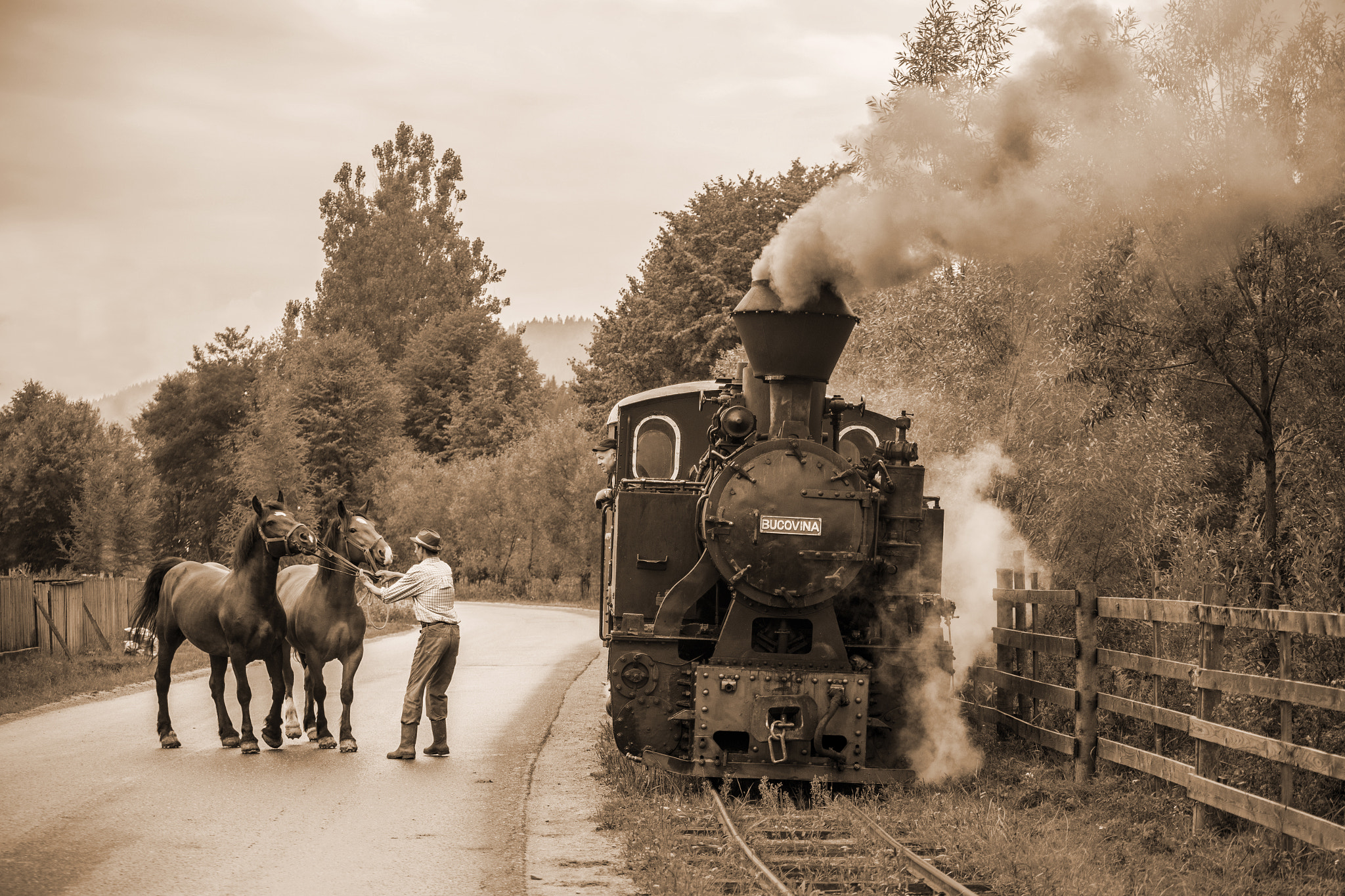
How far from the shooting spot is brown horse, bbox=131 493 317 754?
10211 mm

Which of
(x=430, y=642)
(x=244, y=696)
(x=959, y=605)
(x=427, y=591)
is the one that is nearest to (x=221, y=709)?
(x=244, y=696)

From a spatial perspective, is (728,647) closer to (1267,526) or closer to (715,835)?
(715,835)

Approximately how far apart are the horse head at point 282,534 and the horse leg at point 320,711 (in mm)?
1004

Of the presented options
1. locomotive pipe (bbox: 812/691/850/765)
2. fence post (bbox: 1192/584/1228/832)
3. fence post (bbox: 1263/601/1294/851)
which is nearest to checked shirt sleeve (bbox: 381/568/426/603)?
locomotive pipe (bbox: 812/691/850/765)

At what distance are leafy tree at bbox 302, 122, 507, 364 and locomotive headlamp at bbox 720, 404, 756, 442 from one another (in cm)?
5798

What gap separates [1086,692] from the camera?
27.5 feet

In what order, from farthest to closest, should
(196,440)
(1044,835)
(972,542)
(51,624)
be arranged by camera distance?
1. (196,440)
2. (51,624)
3. (972,542)
4. (1044,835)

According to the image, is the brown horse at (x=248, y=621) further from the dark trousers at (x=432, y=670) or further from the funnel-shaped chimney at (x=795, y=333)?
the funnel-shaped chimney at (x=795, y=333)

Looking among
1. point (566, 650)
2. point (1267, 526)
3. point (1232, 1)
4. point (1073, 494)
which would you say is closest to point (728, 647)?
point (1267, 526)

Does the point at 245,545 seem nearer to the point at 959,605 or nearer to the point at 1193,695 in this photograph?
the point at 959,605

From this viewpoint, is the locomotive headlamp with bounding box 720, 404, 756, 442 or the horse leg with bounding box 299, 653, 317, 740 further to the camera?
the horse leg with bounding box 299, 653, 317, 740

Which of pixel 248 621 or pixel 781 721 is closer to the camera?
pixel 781 721

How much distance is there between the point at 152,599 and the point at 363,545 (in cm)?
298

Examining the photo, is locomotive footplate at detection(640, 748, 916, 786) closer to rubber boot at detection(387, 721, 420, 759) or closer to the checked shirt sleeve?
rubber boot at detection(387, 721, 420, 759)
